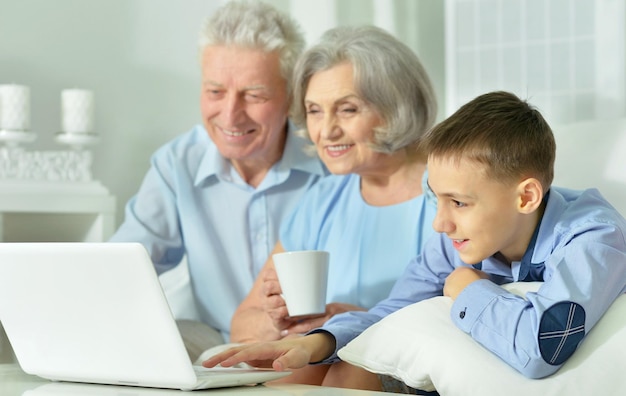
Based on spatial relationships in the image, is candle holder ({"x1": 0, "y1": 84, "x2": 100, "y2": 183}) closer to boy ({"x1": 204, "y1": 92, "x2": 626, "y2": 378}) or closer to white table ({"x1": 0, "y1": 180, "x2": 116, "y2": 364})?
white table ({"x1": 0, "y1": 180, "x2": 116, "y2": 364})

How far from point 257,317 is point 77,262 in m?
0.91

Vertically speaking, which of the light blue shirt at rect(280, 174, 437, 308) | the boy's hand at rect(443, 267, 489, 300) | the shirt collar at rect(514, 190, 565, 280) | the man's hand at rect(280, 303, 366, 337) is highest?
the shirt collar at rect(514, 190, 565, 280)

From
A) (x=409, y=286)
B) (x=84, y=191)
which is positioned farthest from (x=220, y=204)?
(x=409, y=286)

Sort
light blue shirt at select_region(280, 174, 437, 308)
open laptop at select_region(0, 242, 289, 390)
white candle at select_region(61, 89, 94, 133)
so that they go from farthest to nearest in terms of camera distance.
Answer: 1. white candle at select_region(61, 89, 94, 133)
2. light blue shirt at select_region(280, 174, 437, 308)
3. open laptop at select_region(0, 242, 289, 390)

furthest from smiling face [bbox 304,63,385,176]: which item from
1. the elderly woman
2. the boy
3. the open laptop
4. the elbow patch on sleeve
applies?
the elbow patch on sleeve

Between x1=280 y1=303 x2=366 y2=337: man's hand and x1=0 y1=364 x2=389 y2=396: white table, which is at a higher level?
x1=0 y1=364 x2=389 y2=396: white table

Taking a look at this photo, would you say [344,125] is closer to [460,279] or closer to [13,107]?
[460,279]

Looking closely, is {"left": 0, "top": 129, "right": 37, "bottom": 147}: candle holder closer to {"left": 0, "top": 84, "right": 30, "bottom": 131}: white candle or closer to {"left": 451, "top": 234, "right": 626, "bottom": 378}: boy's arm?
{"left": 0, "top": 84, "right": 30, "bottom": 131}: white candle

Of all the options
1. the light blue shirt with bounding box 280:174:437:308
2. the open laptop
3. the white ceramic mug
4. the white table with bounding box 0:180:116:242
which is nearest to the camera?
the open laptop

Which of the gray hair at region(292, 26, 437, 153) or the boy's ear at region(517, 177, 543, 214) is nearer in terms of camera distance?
the boy's ear at region(517, 177, 543, 214)

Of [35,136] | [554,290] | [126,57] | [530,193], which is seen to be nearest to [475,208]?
[530,193]

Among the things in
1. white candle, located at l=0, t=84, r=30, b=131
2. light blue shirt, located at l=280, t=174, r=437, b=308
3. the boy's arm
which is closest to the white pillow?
the boy's arm

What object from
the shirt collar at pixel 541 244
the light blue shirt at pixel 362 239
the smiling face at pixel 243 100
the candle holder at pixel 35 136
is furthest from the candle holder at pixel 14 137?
the shirt collar at pixel 541 244

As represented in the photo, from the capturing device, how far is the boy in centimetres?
137
